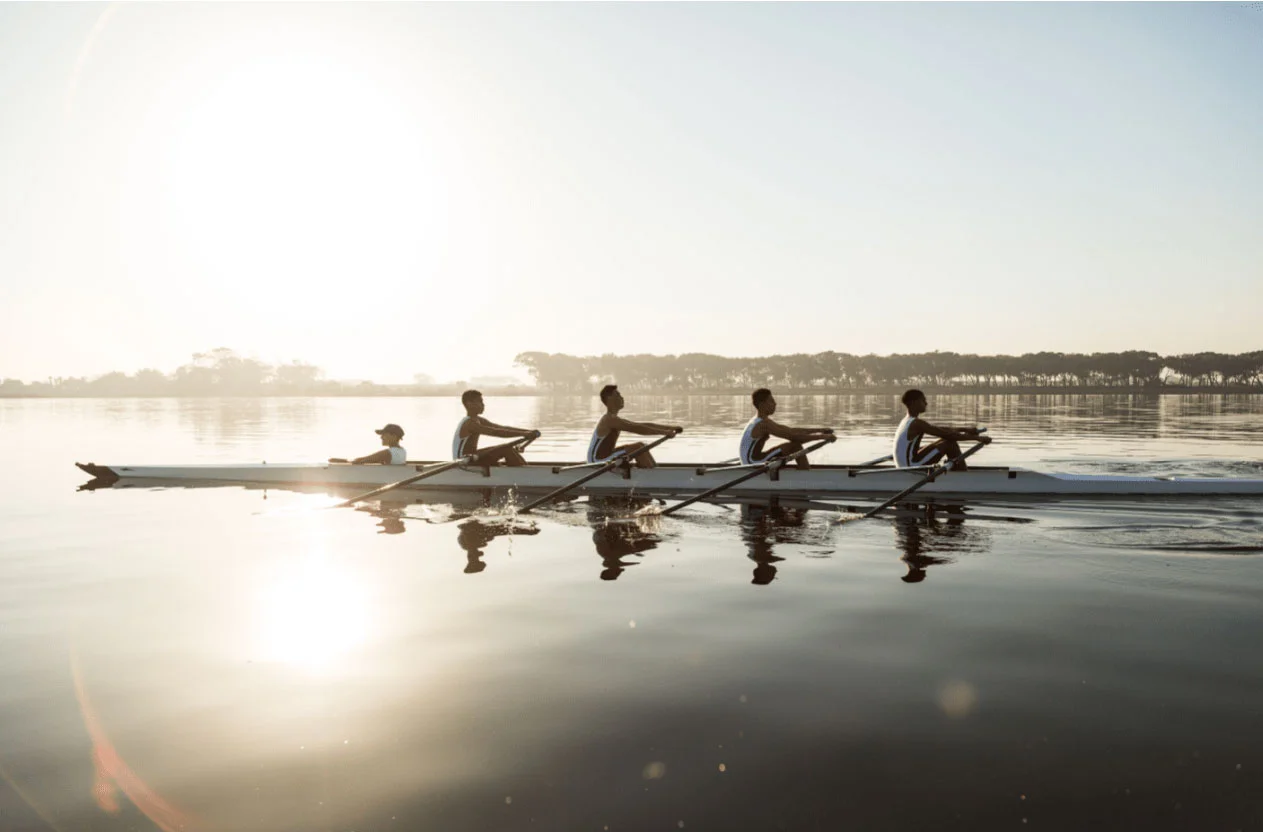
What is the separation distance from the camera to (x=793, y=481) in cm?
1508

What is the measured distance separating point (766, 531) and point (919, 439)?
4.30m

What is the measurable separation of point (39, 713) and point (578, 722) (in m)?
3.67

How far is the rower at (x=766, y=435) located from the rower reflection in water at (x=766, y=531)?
89 cm

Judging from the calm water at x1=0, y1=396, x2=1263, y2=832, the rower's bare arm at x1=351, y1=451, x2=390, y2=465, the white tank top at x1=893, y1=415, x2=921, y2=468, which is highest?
the white tank top at x1=893, y1=415, x2=921, y2=468

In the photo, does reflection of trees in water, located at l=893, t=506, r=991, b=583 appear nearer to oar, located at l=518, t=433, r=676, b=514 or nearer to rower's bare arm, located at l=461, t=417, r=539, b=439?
oar, located at l=518, t=433, r=676, b=514

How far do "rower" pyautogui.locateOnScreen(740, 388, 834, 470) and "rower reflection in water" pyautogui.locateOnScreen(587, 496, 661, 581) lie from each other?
2.12 meters

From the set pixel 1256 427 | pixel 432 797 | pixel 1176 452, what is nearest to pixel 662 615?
pixel 432 797

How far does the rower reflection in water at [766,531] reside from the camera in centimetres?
959

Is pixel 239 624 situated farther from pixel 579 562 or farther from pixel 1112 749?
pixel 1112 749

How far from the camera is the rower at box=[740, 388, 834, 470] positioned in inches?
582

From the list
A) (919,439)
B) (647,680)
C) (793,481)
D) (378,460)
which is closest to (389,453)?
(378,460)

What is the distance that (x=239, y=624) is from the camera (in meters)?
7.73

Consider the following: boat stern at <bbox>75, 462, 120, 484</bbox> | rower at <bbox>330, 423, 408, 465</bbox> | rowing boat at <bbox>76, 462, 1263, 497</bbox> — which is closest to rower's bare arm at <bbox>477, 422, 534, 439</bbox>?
rowing boat at <bbox>76, 462, 1263, 497</bbox>

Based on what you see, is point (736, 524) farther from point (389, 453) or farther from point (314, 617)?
point (389, 453)
